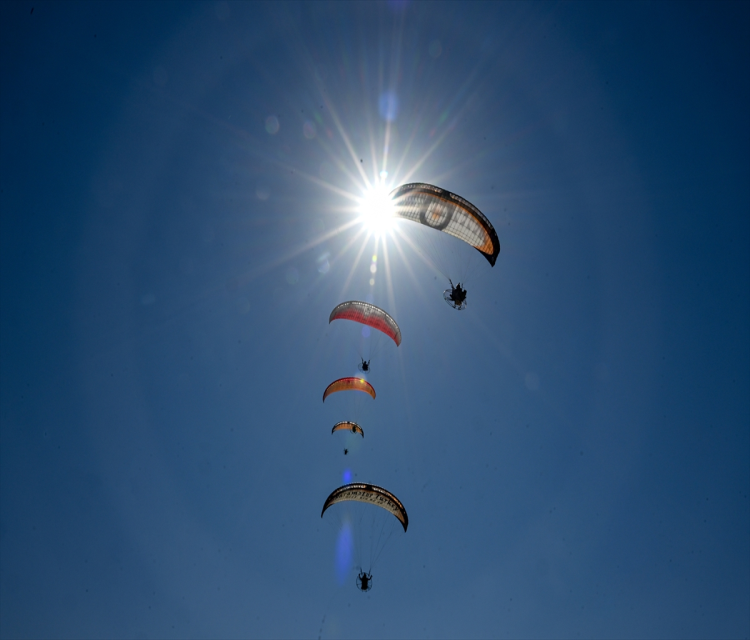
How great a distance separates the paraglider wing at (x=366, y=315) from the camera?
28.0 meters

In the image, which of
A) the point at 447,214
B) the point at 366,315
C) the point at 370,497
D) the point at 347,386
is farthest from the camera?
the point at 347,386

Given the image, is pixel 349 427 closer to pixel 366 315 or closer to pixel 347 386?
pixel 347 386

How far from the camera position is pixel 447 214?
2027 cm

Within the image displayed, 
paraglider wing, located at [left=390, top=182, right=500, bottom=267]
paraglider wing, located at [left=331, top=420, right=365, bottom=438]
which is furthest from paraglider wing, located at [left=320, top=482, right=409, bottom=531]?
paraglider wing, located at [left=390, top=182, right=500, bottom=267]

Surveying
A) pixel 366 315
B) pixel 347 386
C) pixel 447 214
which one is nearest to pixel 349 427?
pixel 347 386

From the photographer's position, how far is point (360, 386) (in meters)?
30.8

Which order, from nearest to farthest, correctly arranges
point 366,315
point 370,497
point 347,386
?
point 370,497 < point 366,315 < point 347,386

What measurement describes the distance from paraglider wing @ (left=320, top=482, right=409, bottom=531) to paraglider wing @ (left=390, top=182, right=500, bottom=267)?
15192 mm

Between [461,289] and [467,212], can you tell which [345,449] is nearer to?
[461,289]

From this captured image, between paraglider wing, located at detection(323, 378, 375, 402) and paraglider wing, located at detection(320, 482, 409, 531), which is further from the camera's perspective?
paraglider wing, located at detection(323, 378, 375, 402)

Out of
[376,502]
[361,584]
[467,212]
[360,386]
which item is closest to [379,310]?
[360,386]

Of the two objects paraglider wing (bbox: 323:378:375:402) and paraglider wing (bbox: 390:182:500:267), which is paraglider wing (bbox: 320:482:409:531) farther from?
paraglider wing (bbox: 390:182:500:267)

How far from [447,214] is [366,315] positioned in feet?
32.7

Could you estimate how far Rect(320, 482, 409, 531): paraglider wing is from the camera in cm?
2581
